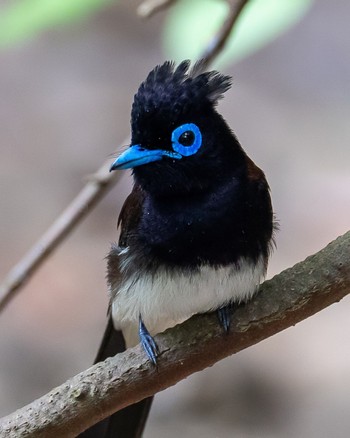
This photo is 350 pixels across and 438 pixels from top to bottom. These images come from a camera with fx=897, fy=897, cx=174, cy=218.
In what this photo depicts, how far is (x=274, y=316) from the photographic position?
1.70m

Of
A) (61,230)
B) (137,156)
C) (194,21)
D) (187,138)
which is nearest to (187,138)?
(187,138)

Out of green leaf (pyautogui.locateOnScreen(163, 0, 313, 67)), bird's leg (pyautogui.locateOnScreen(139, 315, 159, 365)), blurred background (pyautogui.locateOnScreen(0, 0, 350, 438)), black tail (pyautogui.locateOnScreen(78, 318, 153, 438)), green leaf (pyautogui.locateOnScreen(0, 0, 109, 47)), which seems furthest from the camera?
blurred background (pyautogui.locateOnScreen(0, 0, 350, 438))

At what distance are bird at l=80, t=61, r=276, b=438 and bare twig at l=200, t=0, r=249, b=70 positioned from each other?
0.04 m

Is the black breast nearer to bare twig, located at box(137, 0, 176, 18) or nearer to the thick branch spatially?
the thick branch

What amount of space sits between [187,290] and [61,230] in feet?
0.92

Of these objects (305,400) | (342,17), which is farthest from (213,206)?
(342,17)

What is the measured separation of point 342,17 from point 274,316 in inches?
172

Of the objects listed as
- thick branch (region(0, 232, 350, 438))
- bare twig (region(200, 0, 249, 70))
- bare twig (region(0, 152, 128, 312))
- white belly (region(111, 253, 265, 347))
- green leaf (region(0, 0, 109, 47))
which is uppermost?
green leaf (region(0, 0, 109, 47))

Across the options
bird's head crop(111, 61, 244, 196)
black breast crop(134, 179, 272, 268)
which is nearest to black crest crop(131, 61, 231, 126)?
bird's head crop(111, 61, 244, 196)

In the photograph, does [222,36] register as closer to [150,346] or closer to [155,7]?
[155,7]

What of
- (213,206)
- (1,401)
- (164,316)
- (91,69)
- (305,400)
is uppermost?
(91,69)

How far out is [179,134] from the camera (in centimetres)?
166

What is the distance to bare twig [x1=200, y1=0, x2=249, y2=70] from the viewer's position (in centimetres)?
166

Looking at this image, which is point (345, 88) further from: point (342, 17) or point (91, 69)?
point (91, 69)
